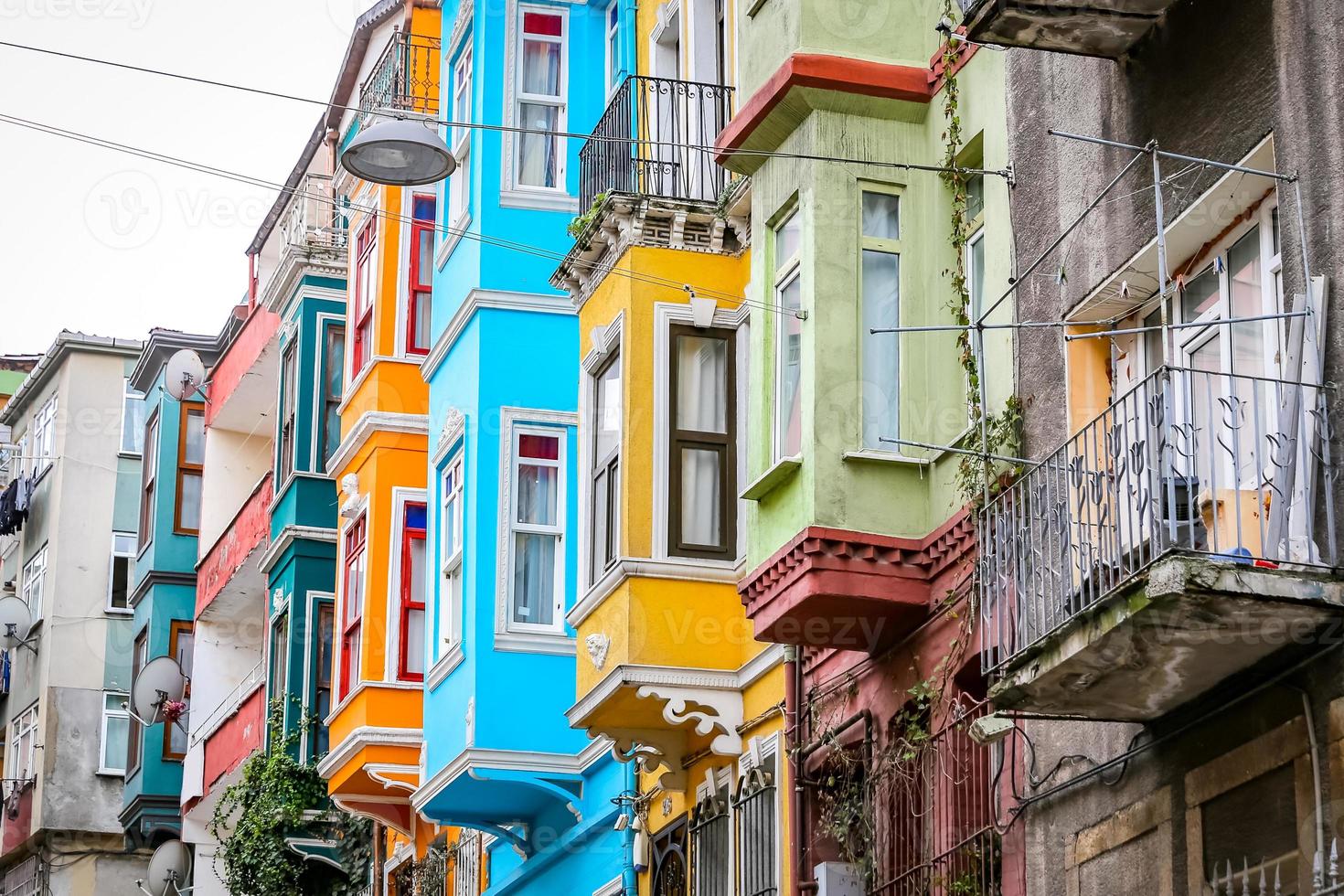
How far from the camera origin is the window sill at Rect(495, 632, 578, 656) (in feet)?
70.2

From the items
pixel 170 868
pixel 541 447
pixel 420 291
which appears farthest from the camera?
pixel 170 868

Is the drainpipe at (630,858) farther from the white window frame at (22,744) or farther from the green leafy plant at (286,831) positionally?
the white window frame at (22,744)

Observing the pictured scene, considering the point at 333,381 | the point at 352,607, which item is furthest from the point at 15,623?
the point at 352,607

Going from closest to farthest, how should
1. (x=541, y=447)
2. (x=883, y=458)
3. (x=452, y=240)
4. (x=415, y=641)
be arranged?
(x=883, y=458) → (x=541, y=447) → (x=452, y=240) → (x=415, y=641)

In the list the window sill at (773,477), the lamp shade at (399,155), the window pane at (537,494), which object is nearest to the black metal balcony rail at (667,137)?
the lamp shade at (399,155)

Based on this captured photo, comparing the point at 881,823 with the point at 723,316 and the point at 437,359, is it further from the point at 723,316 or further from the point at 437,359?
the point at 437,359

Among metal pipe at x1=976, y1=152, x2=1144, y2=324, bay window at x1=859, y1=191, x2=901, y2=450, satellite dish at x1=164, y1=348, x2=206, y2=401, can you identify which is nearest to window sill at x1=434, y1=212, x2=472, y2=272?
bay window at x1=859, y1=191, x2=901, y2=450

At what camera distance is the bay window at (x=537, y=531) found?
71.2 ft

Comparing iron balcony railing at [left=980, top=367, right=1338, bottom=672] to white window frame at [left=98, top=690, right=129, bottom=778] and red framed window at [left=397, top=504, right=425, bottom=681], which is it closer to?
red framed window at [left=397, top=504, right=425, bottom=681]

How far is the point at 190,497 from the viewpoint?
133ft

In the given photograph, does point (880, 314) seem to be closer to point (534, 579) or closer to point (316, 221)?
point (534, 579)

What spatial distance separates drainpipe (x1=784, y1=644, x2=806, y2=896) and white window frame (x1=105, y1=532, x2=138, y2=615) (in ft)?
96.2

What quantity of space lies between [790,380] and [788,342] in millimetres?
281

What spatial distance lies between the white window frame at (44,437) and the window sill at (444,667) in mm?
25308
